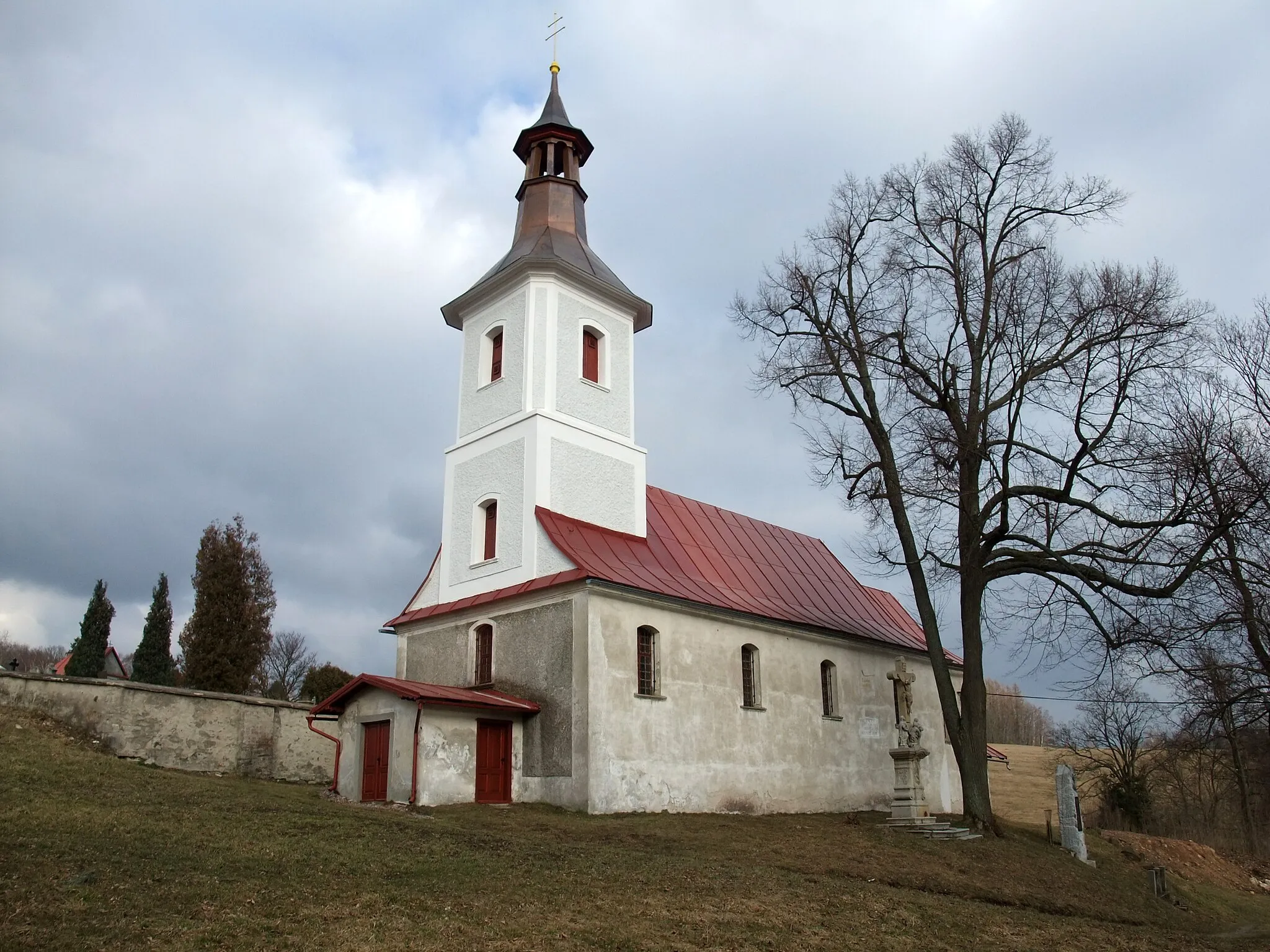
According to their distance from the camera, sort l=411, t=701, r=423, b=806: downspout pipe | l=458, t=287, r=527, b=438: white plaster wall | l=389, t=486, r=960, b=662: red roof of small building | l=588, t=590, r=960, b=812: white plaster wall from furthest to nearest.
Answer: l=458, t=287, r=527, b=438: white plaster wall
l=389, t=486, r=960, b=662: red roof of small building
l=588, t=590, r=960, b=812: white plaster wall
l=411, t=701, r=423, b=806: downspout pipe

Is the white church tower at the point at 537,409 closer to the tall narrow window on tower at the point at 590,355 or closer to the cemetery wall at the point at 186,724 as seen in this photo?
the tall narrow window on tower at the point at 590,355

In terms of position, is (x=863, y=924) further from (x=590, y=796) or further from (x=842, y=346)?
(x=842, y=346)

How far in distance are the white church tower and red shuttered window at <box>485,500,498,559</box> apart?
0.10 feet

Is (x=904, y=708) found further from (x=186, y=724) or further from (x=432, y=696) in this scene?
(x=186, y=724)

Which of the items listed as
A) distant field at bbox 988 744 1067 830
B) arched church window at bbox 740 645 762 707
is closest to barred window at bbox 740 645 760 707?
arched church window at bbox 740 645 762 707

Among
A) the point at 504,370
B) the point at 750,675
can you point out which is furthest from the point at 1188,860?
the point at 504,370

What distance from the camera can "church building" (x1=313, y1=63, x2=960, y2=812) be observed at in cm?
1941

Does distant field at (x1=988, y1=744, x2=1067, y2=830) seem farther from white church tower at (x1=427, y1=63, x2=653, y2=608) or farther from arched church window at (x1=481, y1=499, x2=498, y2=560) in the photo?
arched church window at (x1=481, y1=499, x2=498, y2=560)

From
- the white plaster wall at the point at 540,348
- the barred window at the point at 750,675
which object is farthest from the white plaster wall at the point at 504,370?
the barred window at the point at 750,675

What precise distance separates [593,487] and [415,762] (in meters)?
7.80

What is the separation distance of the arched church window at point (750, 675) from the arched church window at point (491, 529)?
6.08 m

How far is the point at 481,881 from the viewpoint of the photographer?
35.9ft

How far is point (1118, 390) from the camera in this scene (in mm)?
20500

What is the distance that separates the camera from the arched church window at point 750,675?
2291 cm
